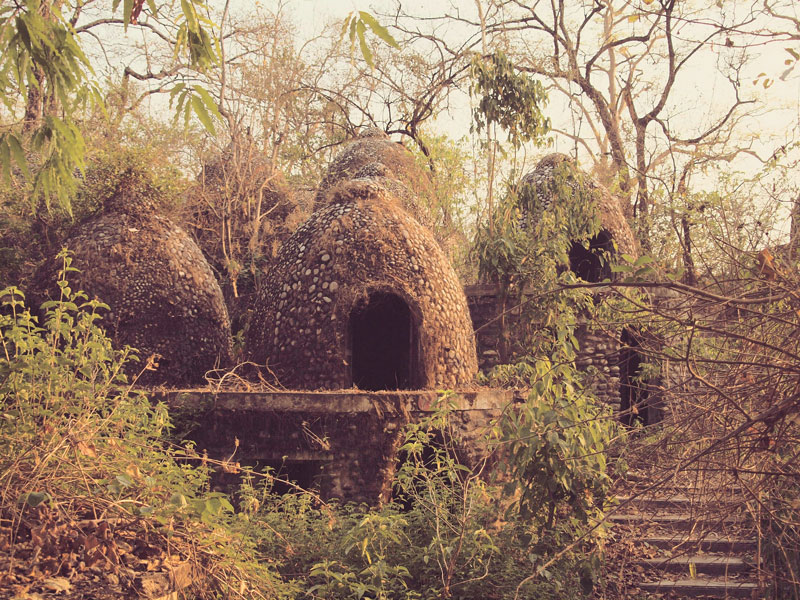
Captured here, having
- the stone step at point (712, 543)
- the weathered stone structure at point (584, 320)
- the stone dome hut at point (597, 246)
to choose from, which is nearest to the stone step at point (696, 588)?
the stone step at point (712, 543)

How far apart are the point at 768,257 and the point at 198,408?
527 centimetres

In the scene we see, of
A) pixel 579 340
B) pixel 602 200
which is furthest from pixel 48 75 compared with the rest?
pixel 602 200

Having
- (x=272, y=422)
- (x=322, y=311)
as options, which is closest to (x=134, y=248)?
(x=322, y=311)

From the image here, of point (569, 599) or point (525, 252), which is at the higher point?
point (525, 252)

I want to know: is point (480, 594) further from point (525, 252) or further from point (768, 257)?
point (525, 252)

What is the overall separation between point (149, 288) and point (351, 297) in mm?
3028

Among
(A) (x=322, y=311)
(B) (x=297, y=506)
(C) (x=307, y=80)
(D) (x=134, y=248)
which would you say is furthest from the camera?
(C) (x=307, y=80)

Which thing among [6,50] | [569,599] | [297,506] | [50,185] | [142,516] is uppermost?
[6,50]

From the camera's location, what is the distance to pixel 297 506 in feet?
21.2

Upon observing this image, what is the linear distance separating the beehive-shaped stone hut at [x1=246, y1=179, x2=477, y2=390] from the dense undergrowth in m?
1.83

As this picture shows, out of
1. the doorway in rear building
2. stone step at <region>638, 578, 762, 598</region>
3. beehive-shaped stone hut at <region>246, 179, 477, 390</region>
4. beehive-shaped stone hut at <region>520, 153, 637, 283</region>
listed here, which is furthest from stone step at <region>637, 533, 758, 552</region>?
beehive-shaped stone hut at <region>520, 153, 637, 283</region>

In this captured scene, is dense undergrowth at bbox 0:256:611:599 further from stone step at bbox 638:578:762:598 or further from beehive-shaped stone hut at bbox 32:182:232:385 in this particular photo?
beehive-shaped stone hut at bbox 32:182:232:385

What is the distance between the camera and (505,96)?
10234 mm

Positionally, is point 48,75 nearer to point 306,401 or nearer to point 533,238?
point 306,401
